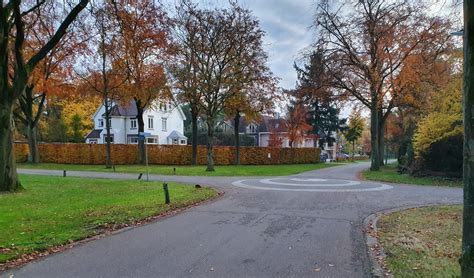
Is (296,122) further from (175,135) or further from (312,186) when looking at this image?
(312,186)

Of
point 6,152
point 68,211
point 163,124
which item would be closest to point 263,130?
point 163,124

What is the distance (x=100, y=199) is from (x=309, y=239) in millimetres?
8019

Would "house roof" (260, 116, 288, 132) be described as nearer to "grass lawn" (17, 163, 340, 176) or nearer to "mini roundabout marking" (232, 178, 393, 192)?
"grass lawn" (17, 163, 340, 176)

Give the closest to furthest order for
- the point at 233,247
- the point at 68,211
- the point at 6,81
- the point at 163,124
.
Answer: the point at 233,247
the point at 68,211
the point at 6,81
the point at 163,124

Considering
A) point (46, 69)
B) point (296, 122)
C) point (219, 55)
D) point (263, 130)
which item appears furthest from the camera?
point (263, 130)

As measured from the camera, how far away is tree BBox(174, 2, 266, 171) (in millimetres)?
29094

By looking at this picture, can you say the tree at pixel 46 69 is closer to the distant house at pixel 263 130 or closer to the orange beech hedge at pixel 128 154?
the orange beech hedge at pixel 128 154

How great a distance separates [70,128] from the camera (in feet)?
191

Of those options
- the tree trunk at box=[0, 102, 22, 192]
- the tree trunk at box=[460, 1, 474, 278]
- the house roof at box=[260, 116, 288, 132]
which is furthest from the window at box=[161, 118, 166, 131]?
the tree trunk at box=[460, 1, 474, 278]

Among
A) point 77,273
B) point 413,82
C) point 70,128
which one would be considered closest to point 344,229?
point 77,273

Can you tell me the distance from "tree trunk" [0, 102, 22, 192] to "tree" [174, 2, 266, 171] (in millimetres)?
15628

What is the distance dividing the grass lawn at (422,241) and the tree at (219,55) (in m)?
20.0

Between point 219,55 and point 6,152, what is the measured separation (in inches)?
719

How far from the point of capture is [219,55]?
97.5 feet
